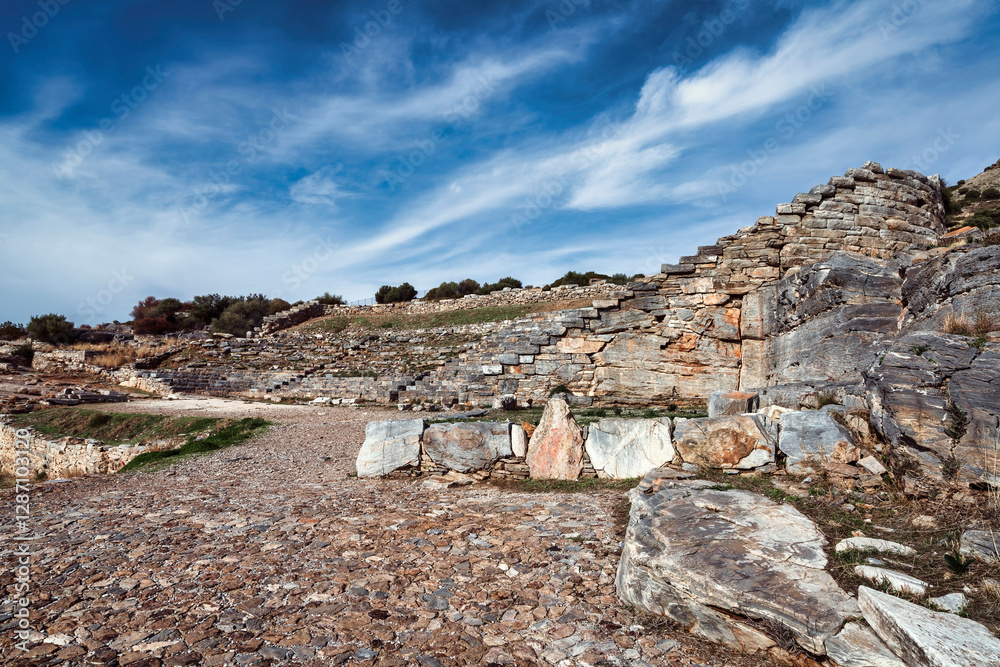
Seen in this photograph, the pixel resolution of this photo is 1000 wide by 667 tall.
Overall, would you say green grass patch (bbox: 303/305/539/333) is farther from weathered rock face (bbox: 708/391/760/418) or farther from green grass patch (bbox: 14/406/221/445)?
weathered rock face (bbox: 708/391/760/418)

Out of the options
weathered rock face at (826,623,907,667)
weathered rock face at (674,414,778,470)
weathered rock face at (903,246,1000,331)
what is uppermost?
weathered rock face at (903,246,1000,331)

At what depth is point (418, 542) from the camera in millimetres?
5012

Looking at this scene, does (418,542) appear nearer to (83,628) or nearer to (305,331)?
(83,628)

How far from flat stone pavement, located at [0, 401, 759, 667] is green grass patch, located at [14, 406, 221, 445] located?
8.23 meters

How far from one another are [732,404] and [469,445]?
13.4ft

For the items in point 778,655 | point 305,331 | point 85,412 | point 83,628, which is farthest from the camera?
point 305,331

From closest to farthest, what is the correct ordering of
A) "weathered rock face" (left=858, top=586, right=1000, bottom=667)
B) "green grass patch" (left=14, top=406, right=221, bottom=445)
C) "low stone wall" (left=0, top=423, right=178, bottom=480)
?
"weathered rock face" (left=858, top=586, right=1000, bottom=667) < "low stone wall" (left=0, top=423, right=178, bottom=480) < "green grass patch" (left=14, top=406, right=221, bottom=445)

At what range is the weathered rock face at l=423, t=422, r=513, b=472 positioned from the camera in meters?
7.52

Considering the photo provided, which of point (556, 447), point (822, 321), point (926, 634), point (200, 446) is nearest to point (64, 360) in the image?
point (200, 446)

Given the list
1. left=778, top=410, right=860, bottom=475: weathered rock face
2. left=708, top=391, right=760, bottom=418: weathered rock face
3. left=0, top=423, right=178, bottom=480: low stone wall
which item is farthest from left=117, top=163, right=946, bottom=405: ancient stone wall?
left=0, top=423, right=178, bottom=480: low stone wall

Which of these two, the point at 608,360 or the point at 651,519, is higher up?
the point at 608,360

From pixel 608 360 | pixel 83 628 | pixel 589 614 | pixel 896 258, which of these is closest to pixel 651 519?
pixel 589 614

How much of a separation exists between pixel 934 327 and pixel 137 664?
8323 millimetres

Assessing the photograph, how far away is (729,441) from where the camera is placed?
5918 mm
